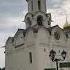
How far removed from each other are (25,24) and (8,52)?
349cm

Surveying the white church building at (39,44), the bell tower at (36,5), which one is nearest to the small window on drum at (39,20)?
the white church building at (39,44)

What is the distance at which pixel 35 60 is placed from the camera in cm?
2556

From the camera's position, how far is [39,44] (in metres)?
25.8

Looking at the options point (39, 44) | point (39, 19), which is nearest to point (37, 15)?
point (39, 19)

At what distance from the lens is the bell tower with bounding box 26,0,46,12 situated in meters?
28.4

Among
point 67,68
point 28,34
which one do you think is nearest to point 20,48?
point 28,34

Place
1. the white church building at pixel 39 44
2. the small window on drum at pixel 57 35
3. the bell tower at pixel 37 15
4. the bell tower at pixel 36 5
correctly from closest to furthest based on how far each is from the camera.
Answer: the white church building at pixel 39 44
the small window on drum at pixel 57 35
the bell tower at pixel 37 15
the bell tower at pixel 36 5

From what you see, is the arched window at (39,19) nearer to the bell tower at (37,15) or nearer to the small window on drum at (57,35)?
the bell tower at (37,15)

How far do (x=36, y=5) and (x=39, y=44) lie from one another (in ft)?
14.5

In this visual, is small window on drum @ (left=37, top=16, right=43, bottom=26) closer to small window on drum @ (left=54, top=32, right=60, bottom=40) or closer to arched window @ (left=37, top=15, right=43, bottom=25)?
arched window @ (left=37, top=15, right=43, bottom=25)

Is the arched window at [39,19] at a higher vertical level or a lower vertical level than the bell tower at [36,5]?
lower

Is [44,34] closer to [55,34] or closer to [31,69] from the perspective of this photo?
[55,34]

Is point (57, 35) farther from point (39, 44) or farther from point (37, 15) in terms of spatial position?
point (37, 15)

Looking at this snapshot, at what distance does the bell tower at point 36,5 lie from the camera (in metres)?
28.4
